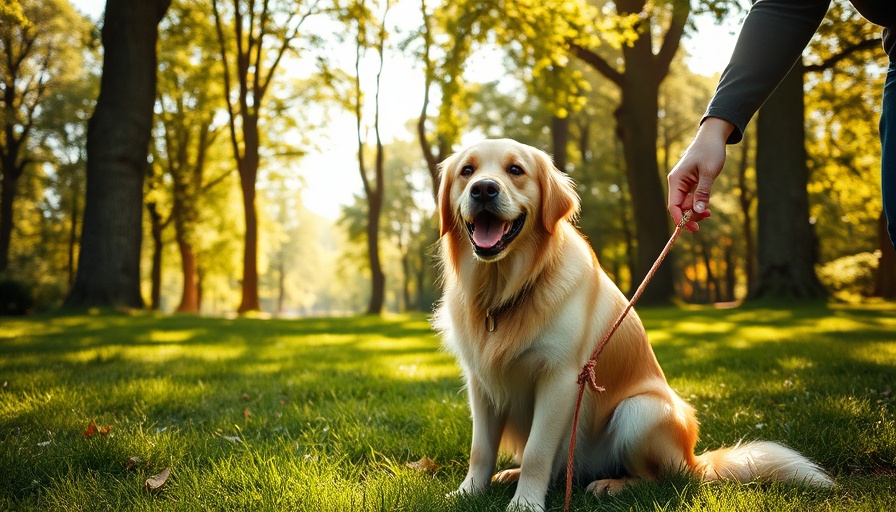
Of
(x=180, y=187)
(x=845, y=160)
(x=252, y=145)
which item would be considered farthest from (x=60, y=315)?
(x=845, y=160)

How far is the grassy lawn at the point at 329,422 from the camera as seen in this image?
2252mm

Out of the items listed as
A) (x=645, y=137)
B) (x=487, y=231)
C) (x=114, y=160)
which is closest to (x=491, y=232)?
(x=487, y=231)

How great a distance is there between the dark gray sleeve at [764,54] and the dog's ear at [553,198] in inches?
42.6

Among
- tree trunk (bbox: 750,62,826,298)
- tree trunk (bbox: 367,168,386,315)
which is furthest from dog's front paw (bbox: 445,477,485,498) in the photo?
tree trunk (bbox: 367,168,386,315)

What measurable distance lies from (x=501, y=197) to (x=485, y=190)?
0.29 feet

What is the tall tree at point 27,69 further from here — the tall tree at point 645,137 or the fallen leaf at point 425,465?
the tall tree at point 645,137

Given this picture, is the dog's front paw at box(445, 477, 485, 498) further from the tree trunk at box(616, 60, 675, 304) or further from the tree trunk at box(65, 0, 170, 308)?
the tree trunk at box(616, 60, 675, 304)

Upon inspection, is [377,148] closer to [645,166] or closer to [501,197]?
[645,166]

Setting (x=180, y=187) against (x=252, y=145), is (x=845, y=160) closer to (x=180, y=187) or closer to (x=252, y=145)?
(x=252, y=145)

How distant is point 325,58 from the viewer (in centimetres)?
1880

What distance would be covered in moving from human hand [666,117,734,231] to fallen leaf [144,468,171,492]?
2.42 m

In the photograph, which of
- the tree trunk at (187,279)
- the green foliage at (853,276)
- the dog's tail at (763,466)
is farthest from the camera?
the green foliage at (853,276)

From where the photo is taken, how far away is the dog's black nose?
2.61 m

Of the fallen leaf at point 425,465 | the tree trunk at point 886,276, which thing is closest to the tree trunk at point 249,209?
the fallen leaf at point 425,465
